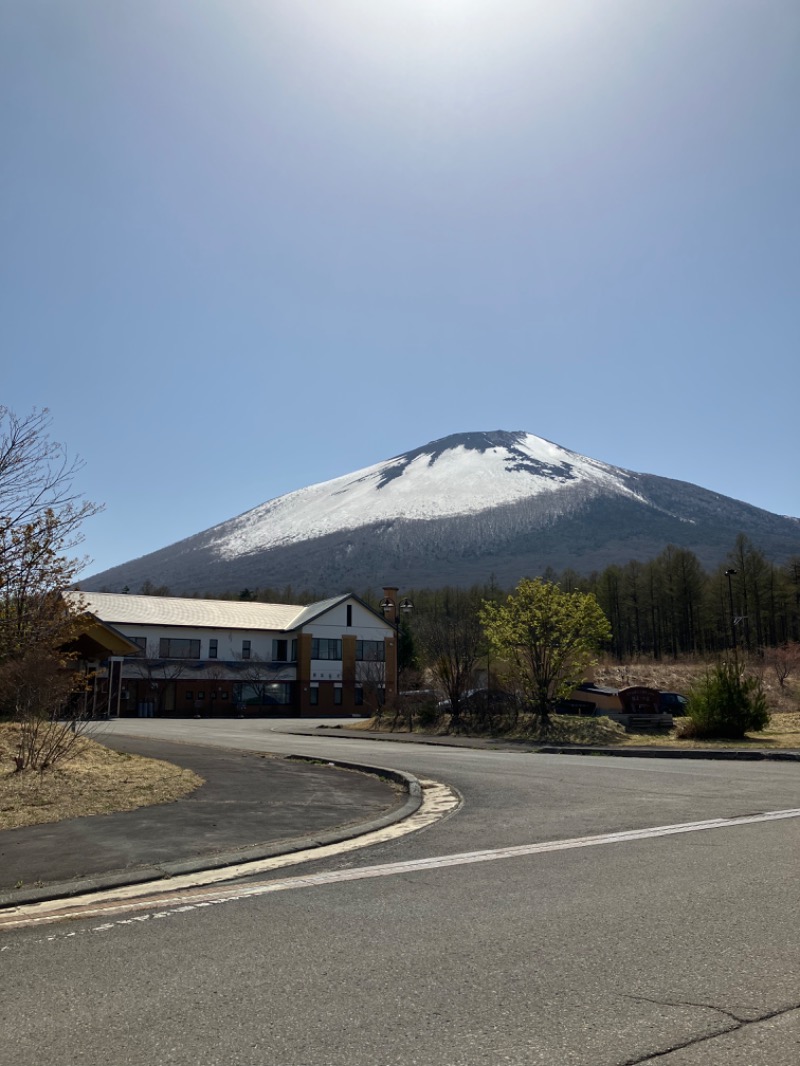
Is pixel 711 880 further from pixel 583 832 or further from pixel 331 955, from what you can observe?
pixel 331 955

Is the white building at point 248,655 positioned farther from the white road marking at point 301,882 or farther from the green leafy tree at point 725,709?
the white road marking at point 301,882

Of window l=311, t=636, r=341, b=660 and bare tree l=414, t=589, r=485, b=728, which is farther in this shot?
window l=311, t=636, r=341, b=660

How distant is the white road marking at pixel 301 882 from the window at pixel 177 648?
55194 mm

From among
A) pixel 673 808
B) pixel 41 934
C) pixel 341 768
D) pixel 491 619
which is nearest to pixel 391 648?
pixel 491 619

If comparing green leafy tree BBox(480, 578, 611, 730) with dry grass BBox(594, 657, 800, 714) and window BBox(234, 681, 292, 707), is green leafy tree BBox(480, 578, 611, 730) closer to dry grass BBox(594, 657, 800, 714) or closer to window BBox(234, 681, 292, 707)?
dry grass BBox(594, 657, 800, 714)

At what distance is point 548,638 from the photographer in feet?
93.2

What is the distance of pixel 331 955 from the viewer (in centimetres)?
482

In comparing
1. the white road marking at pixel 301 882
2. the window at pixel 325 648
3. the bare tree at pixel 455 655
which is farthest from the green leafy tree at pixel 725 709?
the window at pixel 325 648

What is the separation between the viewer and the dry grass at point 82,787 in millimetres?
9919

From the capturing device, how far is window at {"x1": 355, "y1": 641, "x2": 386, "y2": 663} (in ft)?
220

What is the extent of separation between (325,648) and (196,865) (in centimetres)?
5924

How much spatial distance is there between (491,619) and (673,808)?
19559 millimetres

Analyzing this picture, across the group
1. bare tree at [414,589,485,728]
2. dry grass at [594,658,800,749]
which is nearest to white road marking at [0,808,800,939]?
dry grass at [594,658,800,749]

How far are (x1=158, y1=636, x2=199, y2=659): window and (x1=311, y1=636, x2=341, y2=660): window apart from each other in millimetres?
9290
